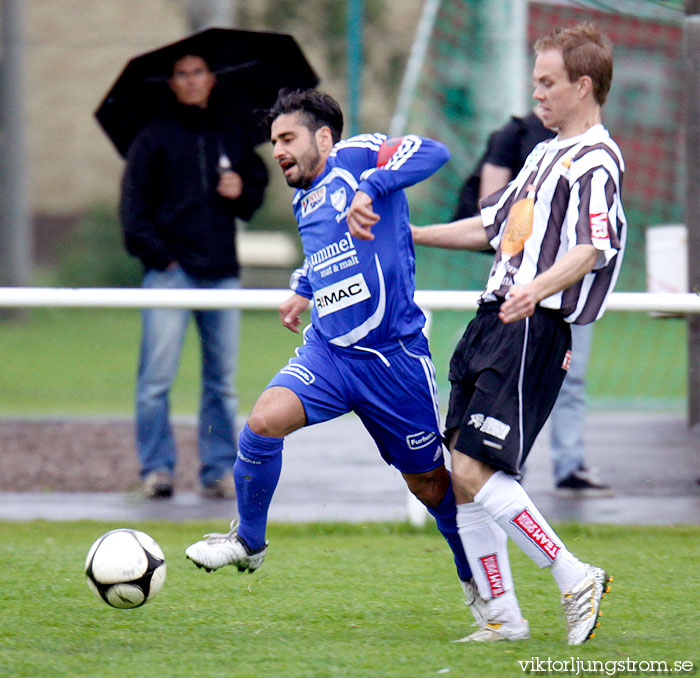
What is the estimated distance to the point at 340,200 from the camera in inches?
172

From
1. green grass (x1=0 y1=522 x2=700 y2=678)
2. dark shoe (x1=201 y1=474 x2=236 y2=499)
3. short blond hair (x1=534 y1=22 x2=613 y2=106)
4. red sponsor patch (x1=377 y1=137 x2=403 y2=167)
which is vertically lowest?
dark shoe (x1=201 y1=474 x2=236 y2=499)

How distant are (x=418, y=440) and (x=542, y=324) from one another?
2.28 ft

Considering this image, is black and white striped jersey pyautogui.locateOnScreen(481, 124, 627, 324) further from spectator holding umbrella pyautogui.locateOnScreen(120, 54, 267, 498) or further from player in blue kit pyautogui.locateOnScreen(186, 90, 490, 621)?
spectator holding umbrella pyautogui.locateOnScreen(120, 54, 267, 498)

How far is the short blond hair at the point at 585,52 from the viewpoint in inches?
152

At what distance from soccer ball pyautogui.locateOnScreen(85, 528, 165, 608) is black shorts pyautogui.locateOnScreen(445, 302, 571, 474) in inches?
43.9

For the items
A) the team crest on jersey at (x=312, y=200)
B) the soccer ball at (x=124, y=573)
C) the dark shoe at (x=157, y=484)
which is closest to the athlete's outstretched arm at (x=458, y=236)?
the team crest on jersey at (x=312, y=200)

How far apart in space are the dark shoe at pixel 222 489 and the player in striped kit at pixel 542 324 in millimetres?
2967

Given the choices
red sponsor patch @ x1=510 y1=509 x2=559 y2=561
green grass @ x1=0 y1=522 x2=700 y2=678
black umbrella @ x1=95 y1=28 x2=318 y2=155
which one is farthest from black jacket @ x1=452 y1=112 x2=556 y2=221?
red sponsor patch @ x1=510 y1=509 x2=559 y2=561

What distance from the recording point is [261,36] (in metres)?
6.98

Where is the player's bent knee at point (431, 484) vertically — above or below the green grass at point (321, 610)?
above

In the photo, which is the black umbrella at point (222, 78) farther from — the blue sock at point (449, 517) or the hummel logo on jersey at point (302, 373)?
the blue sock at point (449, 517)

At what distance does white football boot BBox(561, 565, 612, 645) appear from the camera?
3850 mm

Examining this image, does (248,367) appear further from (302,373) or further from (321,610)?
(302,373)

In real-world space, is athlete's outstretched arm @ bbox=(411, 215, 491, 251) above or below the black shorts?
above
